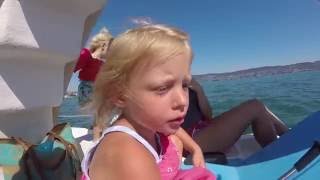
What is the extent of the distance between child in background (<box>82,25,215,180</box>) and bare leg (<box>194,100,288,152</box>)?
1032 millimetres

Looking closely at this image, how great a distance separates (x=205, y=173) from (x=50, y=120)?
0.63 meters

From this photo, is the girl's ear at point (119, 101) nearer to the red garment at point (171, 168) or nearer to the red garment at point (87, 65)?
the red garment at point (171, 168)

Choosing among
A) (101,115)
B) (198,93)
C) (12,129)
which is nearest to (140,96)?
(101,115)

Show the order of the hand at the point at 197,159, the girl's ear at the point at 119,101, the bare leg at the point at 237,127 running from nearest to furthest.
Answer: the girl's ear at the point at 119,101, the hand at the point at 197,159, the bare leg at the point at 237,127

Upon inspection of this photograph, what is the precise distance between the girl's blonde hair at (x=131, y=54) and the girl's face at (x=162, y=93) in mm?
18

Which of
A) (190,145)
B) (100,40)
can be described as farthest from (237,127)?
(100,40)

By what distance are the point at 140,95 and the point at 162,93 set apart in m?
0.06

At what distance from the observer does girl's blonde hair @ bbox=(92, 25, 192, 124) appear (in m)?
1.08

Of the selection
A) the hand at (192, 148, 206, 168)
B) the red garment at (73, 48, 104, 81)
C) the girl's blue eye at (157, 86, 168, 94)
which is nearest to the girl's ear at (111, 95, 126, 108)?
the girl's blue eye at (157, 86, 168, 94)

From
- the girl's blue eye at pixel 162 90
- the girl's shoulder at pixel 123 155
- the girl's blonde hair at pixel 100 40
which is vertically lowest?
the girl's blonde hair at pixel 100 40

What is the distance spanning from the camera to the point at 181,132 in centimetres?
184

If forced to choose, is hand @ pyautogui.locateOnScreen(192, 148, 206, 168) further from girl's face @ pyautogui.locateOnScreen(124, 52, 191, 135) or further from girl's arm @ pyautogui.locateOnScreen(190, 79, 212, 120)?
girl's face @ pyautogui.locateOnScreen(124, 52, 191, 135)

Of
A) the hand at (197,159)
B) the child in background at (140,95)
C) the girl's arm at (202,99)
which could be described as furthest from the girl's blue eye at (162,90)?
the girl's arm at (202,99)

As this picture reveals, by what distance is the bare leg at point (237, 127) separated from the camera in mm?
2180
